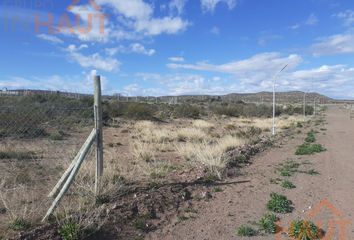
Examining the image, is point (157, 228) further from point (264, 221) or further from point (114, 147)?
point (114, 147)

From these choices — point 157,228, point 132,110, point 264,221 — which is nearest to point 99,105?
point 157,228

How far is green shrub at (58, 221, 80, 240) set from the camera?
247 inches

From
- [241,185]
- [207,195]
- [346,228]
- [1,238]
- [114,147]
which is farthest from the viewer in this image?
[114,147]

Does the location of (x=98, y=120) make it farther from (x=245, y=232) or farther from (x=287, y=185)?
(x=287, y=185)

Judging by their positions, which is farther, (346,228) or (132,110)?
(132,110)

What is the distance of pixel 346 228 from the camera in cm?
728

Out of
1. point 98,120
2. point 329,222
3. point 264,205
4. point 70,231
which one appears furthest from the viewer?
point 264,205

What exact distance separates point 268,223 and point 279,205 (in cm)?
135

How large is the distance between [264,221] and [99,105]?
3.97 metres

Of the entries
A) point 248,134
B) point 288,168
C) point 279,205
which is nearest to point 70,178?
point 279,205

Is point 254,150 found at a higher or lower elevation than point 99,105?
lower

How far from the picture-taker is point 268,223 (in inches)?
Answer: 289

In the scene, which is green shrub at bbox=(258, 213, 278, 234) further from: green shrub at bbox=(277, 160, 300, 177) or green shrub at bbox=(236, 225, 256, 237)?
green shrub at bbox=(277, 160, 300, 177)

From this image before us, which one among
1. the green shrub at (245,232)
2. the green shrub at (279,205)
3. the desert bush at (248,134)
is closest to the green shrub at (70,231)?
the green shrub at (245,232)
